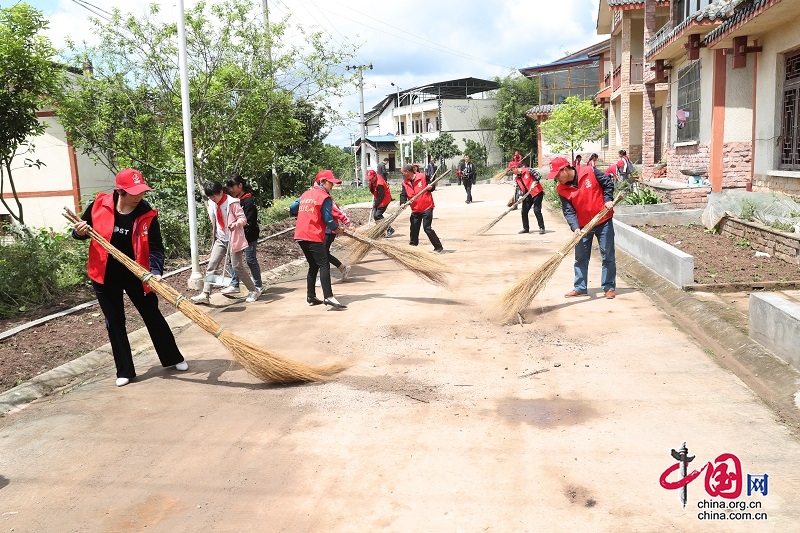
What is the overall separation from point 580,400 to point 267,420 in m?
2.02

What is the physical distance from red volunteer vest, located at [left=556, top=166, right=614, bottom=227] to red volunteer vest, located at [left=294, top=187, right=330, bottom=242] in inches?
103

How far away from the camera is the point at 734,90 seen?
40.6 ft

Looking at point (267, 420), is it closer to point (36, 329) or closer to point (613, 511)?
point (613, 511)

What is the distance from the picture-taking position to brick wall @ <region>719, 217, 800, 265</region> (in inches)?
307

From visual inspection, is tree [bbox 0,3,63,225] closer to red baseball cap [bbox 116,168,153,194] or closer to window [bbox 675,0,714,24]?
red baseball cap [bbox 116,168,153,194]

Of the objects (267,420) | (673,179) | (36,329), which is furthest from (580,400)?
(673,179)

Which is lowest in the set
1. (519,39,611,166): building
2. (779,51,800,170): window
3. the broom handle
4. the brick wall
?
the brick wall

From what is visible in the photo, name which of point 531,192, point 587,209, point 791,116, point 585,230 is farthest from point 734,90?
point 585,230

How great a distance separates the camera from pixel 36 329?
679 cm

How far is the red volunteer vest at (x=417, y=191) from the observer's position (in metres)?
11.3

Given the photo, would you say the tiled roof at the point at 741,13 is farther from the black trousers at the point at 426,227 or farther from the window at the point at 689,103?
the black trousers at the point at 426,227

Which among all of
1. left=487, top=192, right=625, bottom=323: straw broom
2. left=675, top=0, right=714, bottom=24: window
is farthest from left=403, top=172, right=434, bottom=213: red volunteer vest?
left=675, top=0, right=714, bottom=24: window

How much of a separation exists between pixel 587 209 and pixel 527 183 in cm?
611
